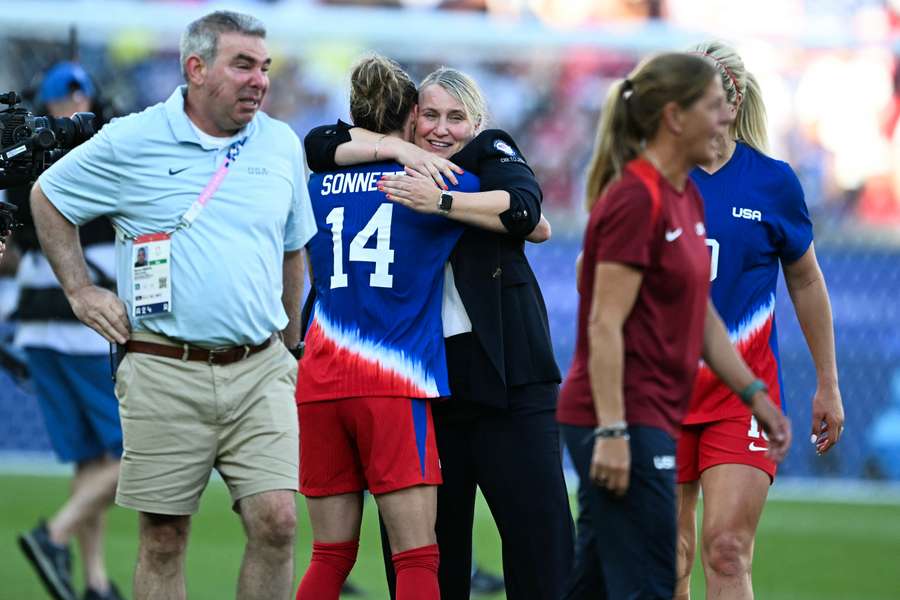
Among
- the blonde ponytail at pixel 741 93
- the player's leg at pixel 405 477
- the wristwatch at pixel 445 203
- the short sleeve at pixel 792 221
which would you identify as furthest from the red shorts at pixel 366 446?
the blonde ponytail at pixel 741 93

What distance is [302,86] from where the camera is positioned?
13594 millimetres

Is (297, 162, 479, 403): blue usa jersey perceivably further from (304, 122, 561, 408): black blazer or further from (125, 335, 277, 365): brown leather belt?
(125, 335, 277, 365): brown leather belt

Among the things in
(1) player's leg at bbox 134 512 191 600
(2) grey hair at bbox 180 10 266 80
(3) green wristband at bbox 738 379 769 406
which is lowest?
(1) player's leg at bbox 134 512 191 600

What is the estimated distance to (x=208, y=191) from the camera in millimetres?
5008

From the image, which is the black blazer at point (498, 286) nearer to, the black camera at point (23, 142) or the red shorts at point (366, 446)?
the red shorts at point (366, 446)

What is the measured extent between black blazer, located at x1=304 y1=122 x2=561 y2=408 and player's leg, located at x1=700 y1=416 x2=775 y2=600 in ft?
2.02

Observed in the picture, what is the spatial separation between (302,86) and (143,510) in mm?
8859

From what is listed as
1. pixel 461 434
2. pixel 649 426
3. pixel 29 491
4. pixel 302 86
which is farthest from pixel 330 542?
pixel 302 86

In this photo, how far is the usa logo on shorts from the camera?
4.99 m

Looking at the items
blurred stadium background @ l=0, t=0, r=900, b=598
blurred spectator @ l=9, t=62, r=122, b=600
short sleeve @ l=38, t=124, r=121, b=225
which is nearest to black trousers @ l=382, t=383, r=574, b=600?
short sleeve @ l=38, t=124, r=121, b=225

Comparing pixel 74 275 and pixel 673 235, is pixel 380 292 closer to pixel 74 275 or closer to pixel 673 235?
pixel 74 275

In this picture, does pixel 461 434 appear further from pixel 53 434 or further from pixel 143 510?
pixel 53 434

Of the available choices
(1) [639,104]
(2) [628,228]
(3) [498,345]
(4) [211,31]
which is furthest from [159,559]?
(1) [639,104]

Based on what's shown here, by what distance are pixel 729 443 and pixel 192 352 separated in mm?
1831
